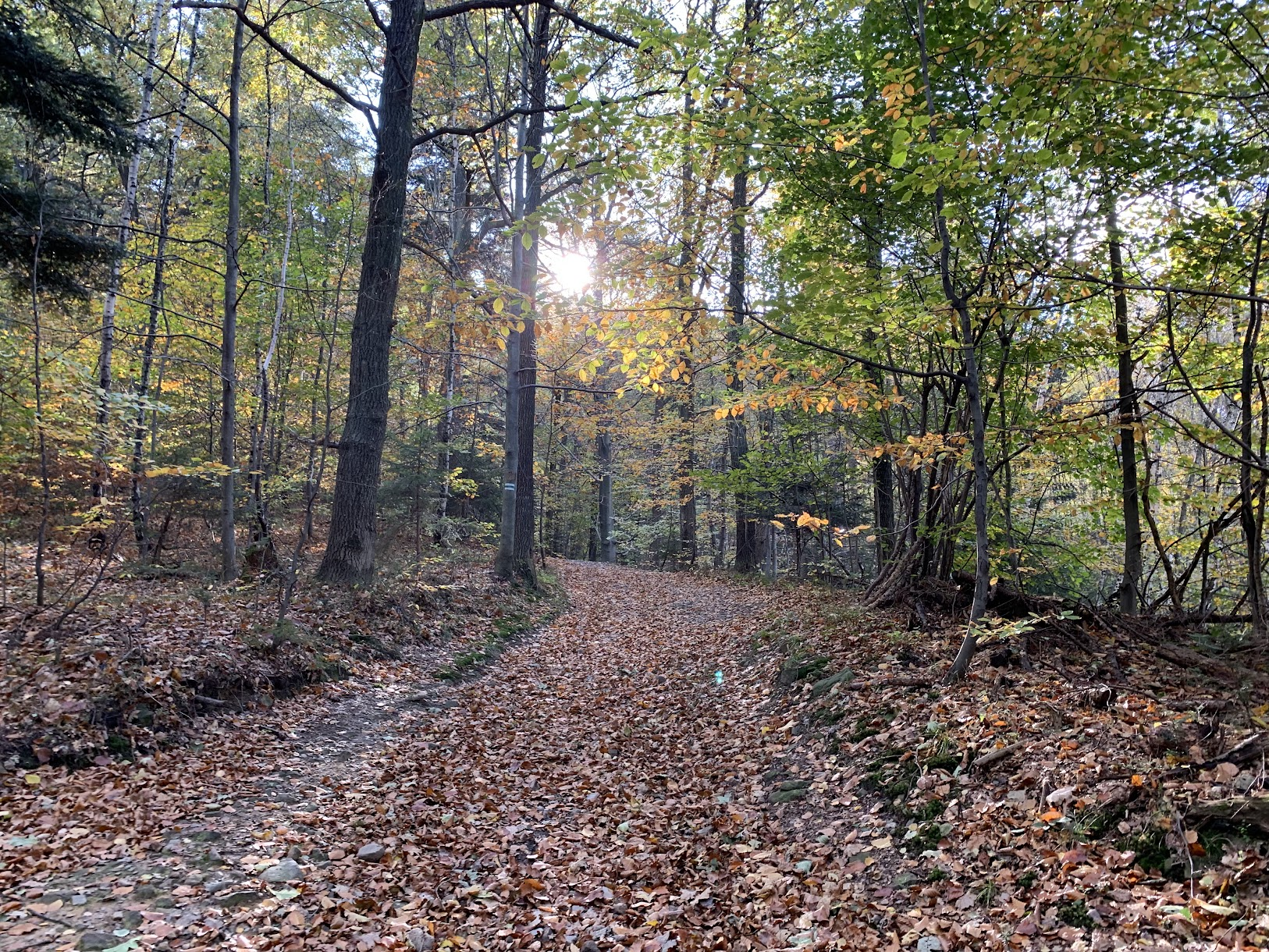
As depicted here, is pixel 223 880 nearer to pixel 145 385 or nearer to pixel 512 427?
pixel 512 427

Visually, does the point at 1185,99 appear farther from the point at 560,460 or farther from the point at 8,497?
the point at 560,460

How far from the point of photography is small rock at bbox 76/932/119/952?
3.02 metres

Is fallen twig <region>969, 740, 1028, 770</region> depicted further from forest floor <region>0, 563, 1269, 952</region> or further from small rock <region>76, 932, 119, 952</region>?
small rock <region>76, 932, 119, 952</region>

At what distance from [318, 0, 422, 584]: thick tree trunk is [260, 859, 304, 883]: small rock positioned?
5764 mm

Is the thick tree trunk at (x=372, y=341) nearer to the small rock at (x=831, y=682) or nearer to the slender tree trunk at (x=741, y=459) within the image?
the slender tree trunk at (x=741, y=459)

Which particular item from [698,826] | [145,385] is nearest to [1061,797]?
[698,826]

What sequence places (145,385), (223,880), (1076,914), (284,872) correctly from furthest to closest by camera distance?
(145,385)
(284,872)
(223,880)
(1076,914)

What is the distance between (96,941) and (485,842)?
2.17 metres

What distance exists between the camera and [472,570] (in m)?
13.7

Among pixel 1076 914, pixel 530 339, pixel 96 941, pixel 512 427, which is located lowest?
pixel 96 941

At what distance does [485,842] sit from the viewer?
15.0 feet

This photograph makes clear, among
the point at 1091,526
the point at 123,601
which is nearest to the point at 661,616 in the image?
the point at 1091,526

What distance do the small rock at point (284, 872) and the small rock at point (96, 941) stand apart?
30.6 inches

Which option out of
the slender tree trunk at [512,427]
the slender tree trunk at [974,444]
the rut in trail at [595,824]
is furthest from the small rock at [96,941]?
the slender tree trunk at [512,427]
